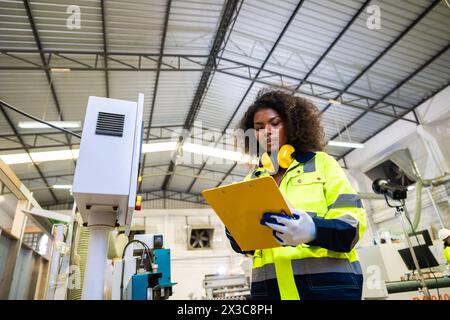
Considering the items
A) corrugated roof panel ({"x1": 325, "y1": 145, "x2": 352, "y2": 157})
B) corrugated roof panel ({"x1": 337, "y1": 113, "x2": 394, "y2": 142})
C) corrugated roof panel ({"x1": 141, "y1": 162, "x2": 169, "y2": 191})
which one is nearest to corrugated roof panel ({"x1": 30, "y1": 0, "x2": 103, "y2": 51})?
corrugated roof panel ({"x1": 141, "y1": 162, "x2": 169, "y2": 191})

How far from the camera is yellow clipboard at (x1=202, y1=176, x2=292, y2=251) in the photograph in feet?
2.98

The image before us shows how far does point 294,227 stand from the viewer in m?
0.91

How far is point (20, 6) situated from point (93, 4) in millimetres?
1420

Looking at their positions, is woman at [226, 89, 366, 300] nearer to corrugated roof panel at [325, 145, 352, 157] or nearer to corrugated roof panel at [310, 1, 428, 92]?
corrugated roof panel at [310, 1, 428, 92]

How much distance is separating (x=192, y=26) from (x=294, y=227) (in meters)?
8.10

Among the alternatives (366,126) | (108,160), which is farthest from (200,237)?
(108,160)

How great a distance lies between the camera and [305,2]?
6.96 meters

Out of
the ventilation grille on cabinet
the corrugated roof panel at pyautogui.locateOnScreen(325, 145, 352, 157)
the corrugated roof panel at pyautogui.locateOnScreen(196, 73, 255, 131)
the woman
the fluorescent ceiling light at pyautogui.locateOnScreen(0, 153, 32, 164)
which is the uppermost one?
the corrugated roof panel at pyautogui.locateOnScreen(196, 73, 255, 131)

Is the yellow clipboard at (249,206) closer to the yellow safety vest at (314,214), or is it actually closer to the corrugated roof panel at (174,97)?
the yellow safety vest at (314,214)

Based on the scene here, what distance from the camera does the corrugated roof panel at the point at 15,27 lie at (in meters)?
6.09

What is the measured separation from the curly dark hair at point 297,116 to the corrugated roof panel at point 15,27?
6874 mm

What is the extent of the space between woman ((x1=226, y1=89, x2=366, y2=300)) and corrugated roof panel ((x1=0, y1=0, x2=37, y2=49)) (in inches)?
287

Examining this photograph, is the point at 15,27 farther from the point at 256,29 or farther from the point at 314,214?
the point at 314,214

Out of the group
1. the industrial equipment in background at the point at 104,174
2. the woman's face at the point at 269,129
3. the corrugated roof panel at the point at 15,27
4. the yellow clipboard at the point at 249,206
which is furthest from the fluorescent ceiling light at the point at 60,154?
the yellow clipboard at the point at 249,206
